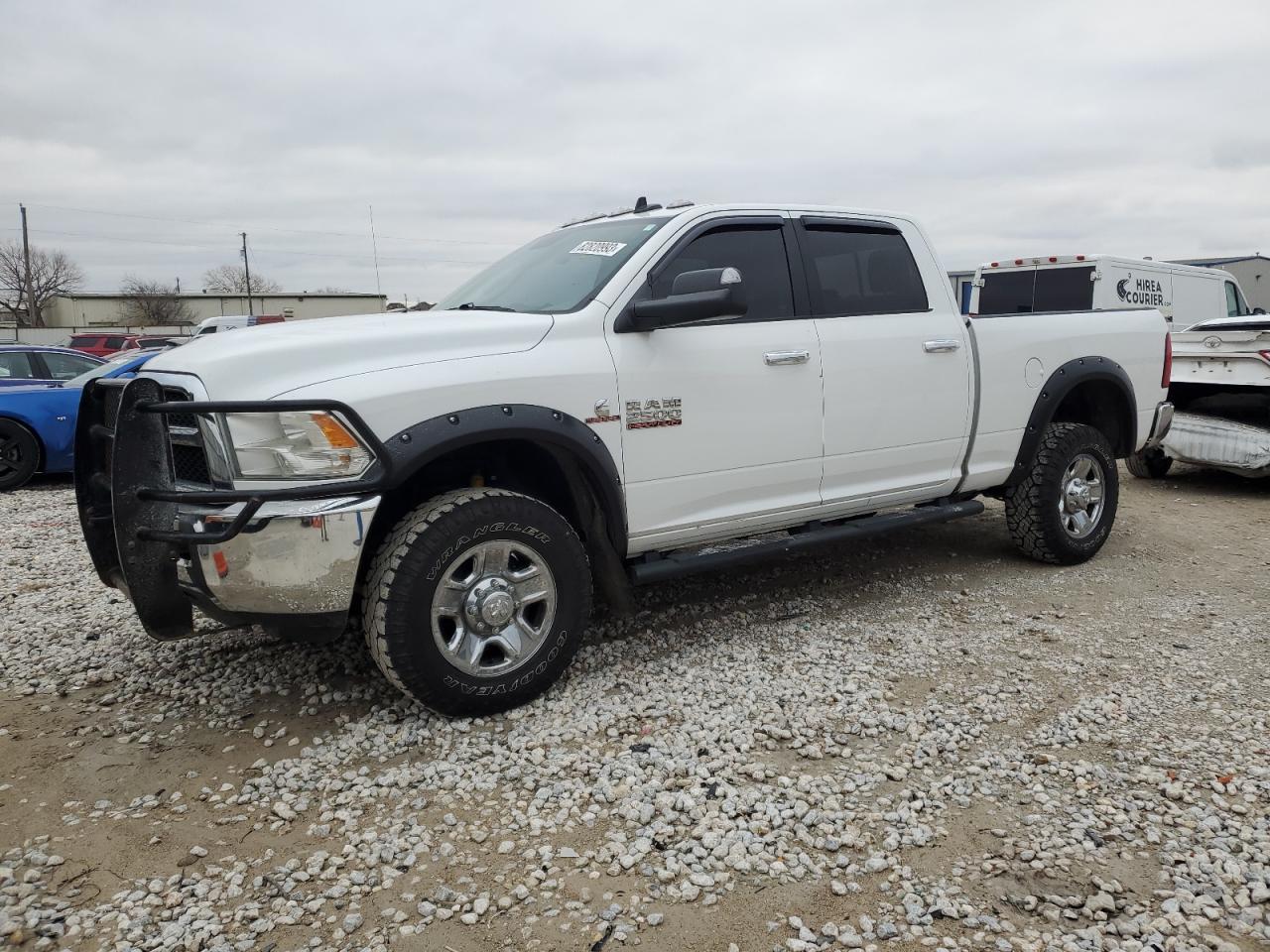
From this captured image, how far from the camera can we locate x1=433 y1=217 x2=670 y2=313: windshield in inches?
156

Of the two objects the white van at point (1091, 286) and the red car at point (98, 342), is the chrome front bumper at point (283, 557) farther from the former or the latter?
the red car at point (98, 342)

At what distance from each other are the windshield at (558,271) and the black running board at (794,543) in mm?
1188

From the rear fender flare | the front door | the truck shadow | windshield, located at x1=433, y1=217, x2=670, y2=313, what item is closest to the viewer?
the front door

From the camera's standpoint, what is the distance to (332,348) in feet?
10.6

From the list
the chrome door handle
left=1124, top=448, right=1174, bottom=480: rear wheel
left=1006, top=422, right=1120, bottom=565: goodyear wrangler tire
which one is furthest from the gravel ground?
left=1124, top=448, right=1174, bottom=480: rear wheel

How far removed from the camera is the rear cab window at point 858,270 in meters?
4.48

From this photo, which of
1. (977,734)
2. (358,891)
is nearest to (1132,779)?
(977,734)

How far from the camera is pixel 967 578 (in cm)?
544

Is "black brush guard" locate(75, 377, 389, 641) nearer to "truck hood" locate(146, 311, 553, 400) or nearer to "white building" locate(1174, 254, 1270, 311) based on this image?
"truck hood" locate(146, 311, 553, 400)

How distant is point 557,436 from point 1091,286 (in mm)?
11499

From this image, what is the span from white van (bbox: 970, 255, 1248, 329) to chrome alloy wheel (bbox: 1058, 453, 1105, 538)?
710cm

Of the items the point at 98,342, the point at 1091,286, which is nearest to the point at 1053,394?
the point at 1091,286

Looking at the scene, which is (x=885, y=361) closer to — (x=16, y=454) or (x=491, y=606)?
(x=491, y=606)

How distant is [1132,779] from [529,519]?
2.30m
